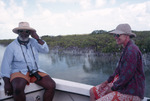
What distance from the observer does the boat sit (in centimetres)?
184

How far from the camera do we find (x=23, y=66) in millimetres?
2045

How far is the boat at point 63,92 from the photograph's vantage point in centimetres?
184

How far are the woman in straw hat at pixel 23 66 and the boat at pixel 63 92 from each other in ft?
0.26

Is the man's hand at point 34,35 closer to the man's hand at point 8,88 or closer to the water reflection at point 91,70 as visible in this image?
the man's hand at point 8,88

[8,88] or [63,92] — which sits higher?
[8,88]

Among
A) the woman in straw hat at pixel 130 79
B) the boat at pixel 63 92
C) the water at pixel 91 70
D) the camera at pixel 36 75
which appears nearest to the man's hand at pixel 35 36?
the camera at pixel 36 75

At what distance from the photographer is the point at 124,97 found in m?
1.43

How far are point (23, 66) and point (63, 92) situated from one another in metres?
0.63

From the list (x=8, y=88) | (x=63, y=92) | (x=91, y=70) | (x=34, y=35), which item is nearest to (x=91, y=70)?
(x=91, y=70)

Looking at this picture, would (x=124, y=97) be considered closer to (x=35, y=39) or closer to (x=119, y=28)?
(x=119, y=28)

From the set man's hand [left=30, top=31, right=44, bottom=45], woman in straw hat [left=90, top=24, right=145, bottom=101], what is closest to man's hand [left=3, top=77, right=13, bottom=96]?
man's hand [left=30, top=31, right=44, bottom=45]

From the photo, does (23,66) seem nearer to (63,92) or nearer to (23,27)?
(23,27)

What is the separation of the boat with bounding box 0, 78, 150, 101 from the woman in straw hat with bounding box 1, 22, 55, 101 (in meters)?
0.08

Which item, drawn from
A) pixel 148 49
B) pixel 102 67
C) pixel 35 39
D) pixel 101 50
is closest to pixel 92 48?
pixel 101 50
